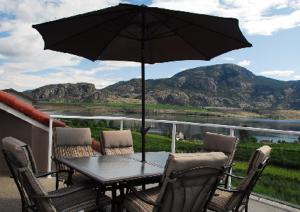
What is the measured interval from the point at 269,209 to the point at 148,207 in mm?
2625

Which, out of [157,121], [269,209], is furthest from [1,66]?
[269,209]

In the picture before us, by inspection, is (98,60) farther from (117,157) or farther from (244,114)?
(244,114)

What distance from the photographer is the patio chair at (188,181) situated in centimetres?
265

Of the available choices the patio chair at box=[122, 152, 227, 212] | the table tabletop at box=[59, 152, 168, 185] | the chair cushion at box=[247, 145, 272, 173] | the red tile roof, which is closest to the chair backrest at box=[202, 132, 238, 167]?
the table tabletop at box=[59, 152, 168, 185]

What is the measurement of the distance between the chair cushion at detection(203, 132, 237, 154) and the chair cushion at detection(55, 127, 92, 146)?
1.62 metres

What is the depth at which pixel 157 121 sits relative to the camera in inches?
265

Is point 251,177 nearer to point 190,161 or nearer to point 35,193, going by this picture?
point 190,161

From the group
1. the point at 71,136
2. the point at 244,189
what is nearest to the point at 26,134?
the point at 71,136

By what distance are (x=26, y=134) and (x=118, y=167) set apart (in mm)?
3987

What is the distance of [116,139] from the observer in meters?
5.00

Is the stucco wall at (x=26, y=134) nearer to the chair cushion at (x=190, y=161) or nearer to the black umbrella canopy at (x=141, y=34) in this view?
the black umbrella canopy at (x=141, y=34)

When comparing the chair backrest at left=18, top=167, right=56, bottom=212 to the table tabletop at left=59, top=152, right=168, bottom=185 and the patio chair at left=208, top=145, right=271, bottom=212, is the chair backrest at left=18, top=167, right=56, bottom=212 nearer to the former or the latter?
the table tabletop at left=59, top=152, right=168, bottom=185

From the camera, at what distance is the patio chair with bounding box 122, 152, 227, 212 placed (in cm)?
265

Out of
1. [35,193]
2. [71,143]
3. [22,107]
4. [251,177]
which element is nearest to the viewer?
[35,193]
